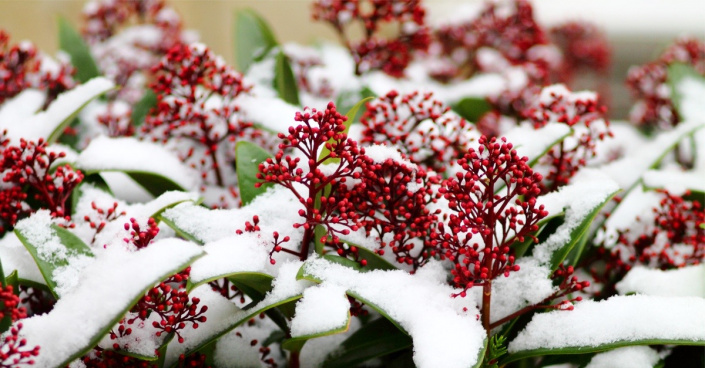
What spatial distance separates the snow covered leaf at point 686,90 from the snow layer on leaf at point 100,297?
3.12 feet

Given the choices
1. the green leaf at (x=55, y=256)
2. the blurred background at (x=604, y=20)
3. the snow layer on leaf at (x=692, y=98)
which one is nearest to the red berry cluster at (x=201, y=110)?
the green leaf at (x=55, y=256)

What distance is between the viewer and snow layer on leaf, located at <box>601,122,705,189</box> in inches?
36.8

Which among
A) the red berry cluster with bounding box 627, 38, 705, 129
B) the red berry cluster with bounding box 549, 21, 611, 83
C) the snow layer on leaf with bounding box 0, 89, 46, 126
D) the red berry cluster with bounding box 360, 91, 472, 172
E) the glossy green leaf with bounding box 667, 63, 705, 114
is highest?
the red berry cluster with bounding box 549, 21, 611, 83

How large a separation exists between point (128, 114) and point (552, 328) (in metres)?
0.79

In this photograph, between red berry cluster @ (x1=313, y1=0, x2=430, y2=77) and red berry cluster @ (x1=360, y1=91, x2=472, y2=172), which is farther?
red berry cluster @ (x1=313, y1=0, x2=430, y2=77)

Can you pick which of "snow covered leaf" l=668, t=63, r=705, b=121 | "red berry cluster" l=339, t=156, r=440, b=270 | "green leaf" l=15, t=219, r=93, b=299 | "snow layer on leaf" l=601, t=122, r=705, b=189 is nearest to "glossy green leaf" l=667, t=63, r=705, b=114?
"snow covered leaf" l=668, t=63, r=705, b=121

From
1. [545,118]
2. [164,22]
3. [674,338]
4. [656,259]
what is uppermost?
[164,22]

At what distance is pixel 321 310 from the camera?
58 centimetres

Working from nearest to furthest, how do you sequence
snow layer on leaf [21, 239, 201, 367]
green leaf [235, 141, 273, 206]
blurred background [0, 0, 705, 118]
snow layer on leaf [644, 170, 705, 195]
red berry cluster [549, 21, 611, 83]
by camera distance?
snow layer on leaf [21, 239, 201, 367] < green leaf [235, 141, 273, 206] < snow layer on leaf [644, 170, 705, 195] < red berry cluster [549, 21, 611, 83] < blurred background [0, 0, 705, 118]

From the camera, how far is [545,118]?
2.72 ft

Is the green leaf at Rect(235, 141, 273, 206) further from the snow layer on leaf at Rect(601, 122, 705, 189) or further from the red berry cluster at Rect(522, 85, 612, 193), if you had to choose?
the snow layer on leaf at Rect(601, 122, 705, 189)

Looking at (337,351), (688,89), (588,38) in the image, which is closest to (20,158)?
(337,351)

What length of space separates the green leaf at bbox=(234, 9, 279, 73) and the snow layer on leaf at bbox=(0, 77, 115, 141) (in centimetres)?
30

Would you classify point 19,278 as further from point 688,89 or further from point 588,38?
point 588,38
